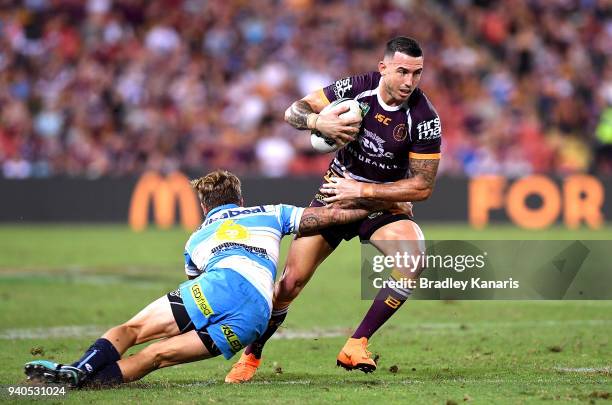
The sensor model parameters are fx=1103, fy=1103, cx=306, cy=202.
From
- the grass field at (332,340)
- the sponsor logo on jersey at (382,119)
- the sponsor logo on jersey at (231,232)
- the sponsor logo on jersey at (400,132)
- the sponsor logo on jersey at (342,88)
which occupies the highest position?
the sponsor logo on jersey at (342,88)

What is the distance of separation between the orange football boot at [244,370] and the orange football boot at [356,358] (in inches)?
24.4

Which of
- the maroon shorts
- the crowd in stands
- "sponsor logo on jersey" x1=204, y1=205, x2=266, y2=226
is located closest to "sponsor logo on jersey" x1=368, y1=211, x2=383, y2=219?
the maroon shorts

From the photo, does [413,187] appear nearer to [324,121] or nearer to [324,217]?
[324,217]

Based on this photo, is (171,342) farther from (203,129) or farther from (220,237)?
(203,129)

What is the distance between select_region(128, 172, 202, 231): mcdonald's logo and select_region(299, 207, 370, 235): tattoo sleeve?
14.1 metres

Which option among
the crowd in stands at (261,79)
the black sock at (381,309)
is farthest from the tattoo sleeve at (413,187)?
the crowd in stands at (261,79)

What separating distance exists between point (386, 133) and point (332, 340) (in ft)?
8.51

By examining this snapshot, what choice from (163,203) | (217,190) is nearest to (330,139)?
(217,190)

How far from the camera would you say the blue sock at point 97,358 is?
7.01 metres

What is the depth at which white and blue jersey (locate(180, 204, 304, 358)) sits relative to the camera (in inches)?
281

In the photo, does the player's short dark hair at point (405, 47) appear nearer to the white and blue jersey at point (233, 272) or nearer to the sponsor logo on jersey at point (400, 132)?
the sponsor logo on jersey at point (400, 132)

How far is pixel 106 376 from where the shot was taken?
7.05 m

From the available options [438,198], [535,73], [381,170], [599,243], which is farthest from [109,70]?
[381,170]

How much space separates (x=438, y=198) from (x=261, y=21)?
18.8ft
